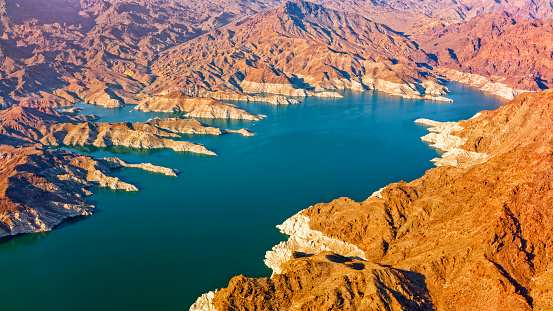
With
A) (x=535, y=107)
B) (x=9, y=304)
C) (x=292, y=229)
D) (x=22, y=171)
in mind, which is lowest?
(x=9, y=304)

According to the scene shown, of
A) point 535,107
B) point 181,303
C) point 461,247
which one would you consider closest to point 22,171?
point 181,303

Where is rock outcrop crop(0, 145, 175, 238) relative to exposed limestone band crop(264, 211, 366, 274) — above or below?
above

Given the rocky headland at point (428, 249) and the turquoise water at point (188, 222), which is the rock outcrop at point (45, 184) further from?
the rocky headland at point (428, 249)

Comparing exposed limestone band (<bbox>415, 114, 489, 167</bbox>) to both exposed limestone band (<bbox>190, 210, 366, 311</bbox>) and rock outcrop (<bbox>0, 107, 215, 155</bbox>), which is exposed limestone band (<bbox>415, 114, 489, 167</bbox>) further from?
rock outcrop (<bbox>0, 107, 215, 155</bbox>)

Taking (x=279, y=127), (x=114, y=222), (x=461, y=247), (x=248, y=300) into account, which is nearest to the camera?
(x=248, y=300)

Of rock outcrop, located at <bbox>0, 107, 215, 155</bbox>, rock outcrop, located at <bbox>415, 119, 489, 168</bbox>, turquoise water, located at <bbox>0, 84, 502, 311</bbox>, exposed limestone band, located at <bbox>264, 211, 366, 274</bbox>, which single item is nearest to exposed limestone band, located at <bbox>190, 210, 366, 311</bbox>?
exposed limestone band, located at <bbox>264, 211, 366, 274</bbox>

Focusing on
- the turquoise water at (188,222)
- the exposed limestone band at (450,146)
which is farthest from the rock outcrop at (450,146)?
the turquoise water at (188,222)

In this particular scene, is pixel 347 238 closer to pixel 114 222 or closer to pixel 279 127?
pixel 114 222

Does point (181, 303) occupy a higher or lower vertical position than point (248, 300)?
lower
